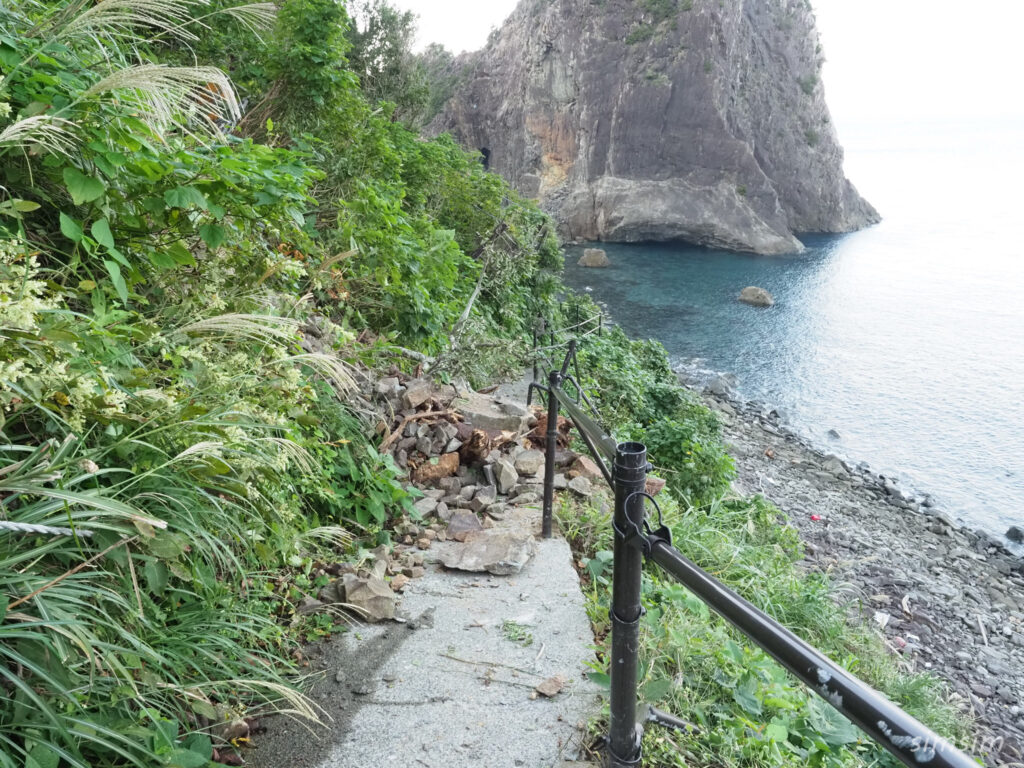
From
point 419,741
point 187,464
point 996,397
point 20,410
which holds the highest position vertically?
point 20,410

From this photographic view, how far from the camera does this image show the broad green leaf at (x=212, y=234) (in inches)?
108

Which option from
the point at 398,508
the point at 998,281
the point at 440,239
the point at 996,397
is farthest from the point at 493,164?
the point at 398,508

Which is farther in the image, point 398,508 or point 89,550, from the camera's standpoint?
point 398,508

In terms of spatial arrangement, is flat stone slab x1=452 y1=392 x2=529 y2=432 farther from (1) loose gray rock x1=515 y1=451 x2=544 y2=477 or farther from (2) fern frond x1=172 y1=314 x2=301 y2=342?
(2) fern frond x1=172 y1=314 x2=301 y2=342

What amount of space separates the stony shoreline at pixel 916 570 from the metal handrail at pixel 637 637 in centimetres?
561

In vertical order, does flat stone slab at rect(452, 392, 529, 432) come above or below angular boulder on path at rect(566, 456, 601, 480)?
above

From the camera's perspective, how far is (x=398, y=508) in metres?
3.74

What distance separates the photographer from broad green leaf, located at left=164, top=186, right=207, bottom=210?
2.55 metres

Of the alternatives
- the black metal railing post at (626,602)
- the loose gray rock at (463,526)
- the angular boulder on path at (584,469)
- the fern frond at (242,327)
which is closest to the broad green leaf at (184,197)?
the fern frond at (242,327)

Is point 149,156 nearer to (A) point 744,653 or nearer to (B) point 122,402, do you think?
(B) point 122,402

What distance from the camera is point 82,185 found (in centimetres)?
244

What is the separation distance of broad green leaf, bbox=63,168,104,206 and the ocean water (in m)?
14.3

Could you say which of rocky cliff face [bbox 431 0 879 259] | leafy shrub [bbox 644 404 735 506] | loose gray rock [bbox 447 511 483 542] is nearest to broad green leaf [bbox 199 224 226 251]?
loose gray rock [bbox 447 511 483 542]

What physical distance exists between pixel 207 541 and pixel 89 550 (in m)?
0.41
